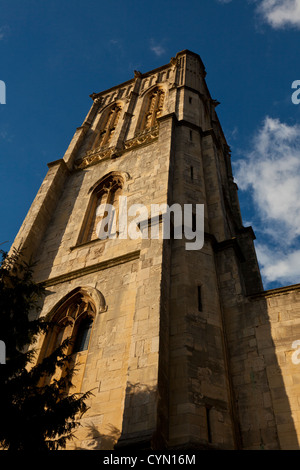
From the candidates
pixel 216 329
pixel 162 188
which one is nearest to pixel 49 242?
pixel 162 188

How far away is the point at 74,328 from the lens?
37.0ft

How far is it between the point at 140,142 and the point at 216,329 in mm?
11336

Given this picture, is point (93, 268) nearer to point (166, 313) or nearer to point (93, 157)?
point (166, 313)

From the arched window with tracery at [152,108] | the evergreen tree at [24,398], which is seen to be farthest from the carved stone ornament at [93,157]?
the evergreen tree at [24,398]

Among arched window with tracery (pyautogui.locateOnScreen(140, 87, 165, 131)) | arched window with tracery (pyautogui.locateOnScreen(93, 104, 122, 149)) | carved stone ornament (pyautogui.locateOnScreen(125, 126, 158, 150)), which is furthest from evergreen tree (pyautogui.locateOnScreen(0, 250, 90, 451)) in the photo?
arched window with tracery (pyautogui.locateOnScreen(93, 104, 122, 149))

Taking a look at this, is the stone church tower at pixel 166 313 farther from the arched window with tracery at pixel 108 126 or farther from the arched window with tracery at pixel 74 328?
the arched window with tracery at pixel 108 126

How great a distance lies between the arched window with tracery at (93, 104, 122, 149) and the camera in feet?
71.6

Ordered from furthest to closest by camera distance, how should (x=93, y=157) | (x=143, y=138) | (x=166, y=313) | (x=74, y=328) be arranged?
(x=93, y=157)
(x=143, y=138)
(x=74, y=328)
(x=166, y=313)

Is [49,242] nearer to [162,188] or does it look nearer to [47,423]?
[162,188]

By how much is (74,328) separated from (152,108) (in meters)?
15.4

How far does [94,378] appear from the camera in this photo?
30.5 feet

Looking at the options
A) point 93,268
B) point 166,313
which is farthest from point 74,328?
point 166,313

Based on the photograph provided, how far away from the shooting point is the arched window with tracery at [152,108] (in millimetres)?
21472

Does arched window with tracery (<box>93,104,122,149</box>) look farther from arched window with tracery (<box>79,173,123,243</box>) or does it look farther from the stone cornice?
the stone cornice
